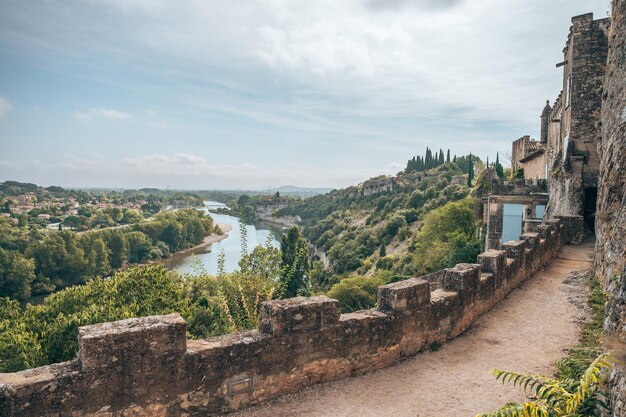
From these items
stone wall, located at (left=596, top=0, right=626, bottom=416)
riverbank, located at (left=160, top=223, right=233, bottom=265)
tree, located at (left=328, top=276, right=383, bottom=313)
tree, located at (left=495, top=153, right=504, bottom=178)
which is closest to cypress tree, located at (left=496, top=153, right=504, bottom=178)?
tree, located at (left=495, top=153, right=504, bottom=178)

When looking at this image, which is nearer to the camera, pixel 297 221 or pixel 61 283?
pixel 61 283

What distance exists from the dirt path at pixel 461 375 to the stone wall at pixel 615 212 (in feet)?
4.32

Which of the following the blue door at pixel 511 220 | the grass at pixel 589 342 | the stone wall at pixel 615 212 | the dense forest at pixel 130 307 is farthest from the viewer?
the blue door at pixel 511 220

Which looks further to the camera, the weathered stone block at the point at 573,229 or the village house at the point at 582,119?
the village house at the point at 582,119

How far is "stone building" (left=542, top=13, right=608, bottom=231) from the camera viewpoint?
706 inches

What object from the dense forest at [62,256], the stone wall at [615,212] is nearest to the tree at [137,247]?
the dense forest at [62,256]

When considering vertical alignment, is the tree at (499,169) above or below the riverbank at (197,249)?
above

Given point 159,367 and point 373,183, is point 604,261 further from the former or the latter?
point 373,183

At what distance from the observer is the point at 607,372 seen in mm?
3359

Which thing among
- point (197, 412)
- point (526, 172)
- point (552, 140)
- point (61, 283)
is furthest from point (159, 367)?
point (61, 283)

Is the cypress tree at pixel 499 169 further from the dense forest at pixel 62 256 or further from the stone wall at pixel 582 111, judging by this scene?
the dense forest at pixel 62 256

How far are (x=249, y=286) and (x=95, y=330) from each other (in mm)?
7398

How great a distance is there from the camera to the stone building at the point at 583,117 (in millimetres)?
17938

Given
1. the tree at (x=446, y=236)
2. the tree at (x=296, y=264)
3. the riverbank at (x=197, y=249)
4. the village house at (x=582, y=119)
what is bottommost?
the riverbank at (x=197, y=249)
